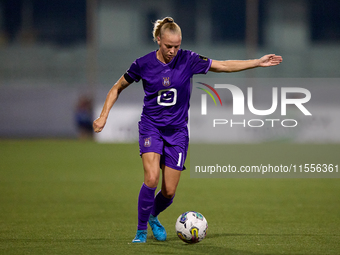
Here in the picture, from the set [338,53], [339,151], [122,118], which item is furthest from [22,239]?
[338,53]

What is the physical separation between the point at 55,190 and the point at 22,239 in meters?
3.95

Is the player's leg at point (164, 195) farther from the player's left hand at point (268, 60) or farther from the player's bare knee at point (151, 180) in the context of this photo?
the player's left hand at point (268, 60)

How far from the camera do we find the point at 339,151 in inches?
659

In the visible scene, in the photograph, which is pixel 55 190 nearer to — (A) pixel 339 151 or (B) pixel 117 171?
(B) pixel 117 171

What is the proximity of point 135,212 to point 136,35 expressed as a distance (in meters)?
23.2

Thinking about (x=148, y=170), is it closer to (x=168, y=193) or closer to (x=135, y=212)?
(x=168, y=193)

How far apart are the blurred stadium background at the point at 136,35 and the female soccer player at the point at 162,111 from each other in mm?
22324

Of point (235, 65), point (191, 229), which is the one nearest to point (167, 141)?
point (191, 229)

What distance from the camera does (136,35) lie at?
1149 inches

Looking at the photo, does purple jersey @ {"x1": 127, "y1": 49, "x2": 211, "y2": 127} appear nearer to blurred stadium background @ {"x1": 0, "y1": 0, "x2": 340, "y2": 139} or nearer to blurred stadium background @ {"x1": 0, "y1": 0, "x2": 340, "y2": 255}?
blurred stadium background @ {"x1": 0, "y1": 0, "x2": 340, "y2": 255}

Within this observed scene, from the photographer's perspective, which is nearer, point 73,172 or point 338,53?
point 73,172

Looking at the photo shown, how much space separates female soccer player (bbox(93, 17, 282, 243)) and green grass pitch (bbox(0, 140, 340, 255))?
0.52 metres

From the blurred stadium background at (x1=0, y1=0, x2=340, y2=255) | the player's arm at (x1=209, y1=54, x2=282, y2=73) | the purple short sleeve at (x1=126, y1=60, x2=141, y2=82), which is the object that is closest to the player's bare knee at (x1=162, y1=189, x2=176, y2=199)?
the blurred stadium background at (x1=0, y1=0, x2=340, y2=255)

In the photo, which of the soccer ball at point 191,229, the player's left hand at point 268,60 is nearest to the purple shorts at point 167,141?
the soccer ball at point 191,229
